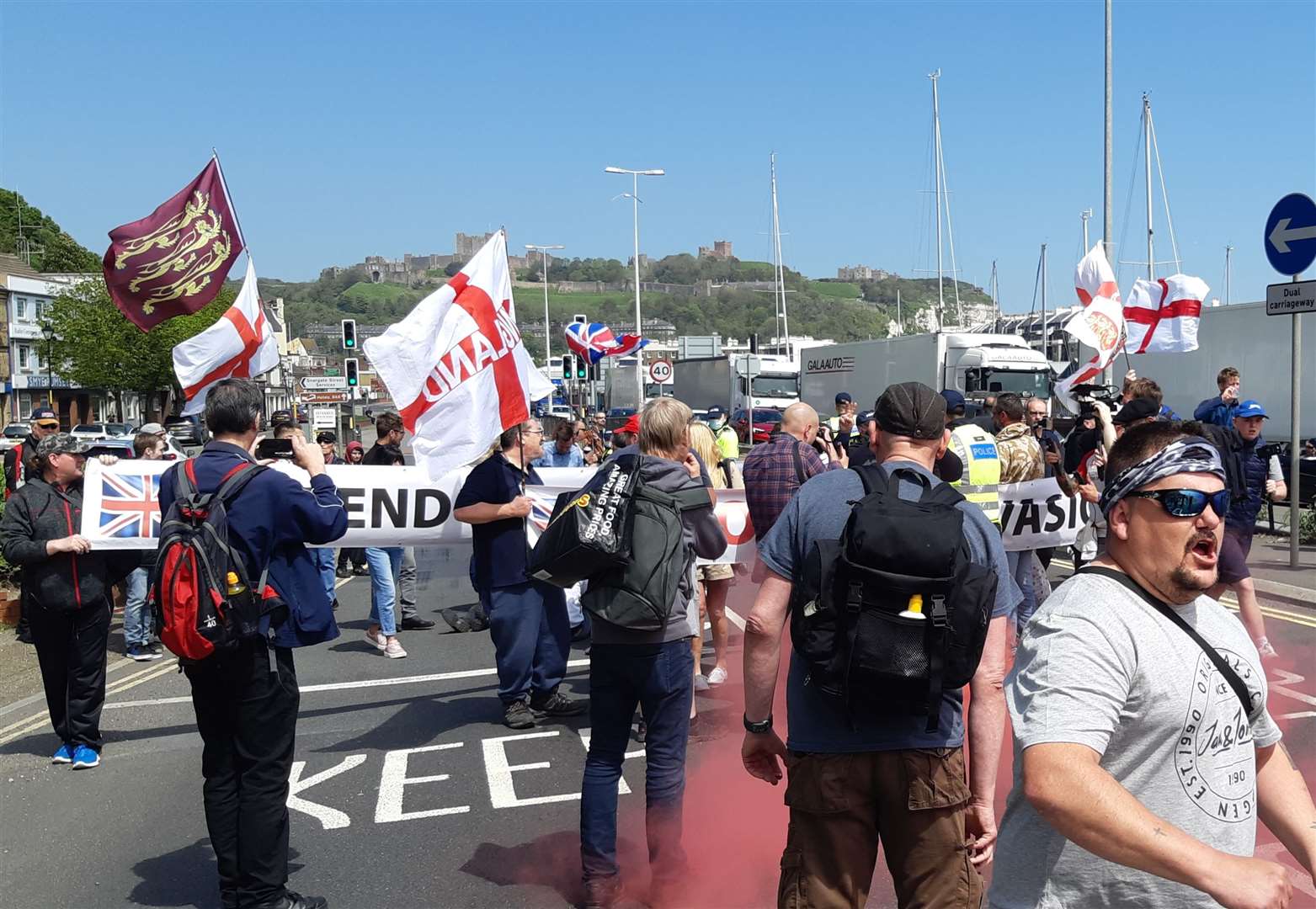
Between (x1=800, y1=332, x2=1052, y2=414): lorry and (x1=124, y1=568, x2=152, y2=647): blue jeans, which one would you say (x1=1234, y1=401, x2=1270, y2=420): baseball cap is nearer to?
(x1=124, y1=568, x2=152, y2=647): blue jeans

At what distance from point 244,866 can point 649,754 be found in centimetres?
158

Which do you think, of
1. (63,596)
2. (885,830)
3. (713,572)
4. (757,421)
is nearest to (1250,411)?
(713,572)

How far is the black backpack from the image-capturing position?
2.80 meters

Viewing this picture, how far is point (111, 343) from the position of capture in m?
57.2

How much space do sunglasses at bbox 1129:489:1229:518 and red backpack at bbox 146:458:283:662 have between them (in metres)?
3.24

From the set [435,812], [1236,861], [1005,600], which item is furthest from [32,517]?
[1236,861]

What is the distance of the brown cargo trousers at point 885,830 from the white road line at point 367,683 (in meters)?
5.48

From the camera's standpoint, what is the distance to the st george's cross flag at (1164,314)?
15969 mm

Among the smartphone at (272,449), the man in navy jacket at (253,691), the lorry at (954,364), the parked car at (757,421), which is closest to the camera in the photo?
the man in navy jacket at (253,691)

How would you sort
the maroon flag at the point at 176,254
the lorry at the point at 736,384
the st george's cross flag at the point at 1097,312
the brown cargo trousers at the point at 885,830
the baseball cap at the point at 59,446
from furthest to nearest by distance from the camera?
1. the lorry at the point at 736,384
2. the st george's cross flag at the point at 1097,312
3. the maroon flag at the point at 176,254
4. the baseball cap at the point at 59,446
5. the brown cargo trousers at the point at 885,830

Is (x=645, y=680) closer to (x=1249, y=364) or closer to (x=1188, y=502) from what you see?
(x=1188, y=502)

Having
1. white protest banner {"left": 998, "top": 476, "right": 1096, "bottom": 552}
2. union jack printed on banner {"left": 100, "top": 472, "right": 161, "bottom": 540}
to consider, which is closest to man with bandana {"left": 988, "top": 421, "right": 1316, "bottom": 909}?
white protest banner {"left": 998, "top": 476, "right": 1096, "bottom": 552}

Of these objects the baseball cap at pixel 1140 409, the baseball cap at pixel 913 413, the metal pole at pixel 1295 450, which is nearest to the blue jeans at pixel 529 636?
the baseball cap at pixel 913 413

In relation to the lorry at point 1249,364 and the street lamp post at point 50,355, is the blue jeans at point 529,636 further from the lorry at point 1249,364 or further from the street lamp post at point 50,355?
the street lamp post at point 50,355
